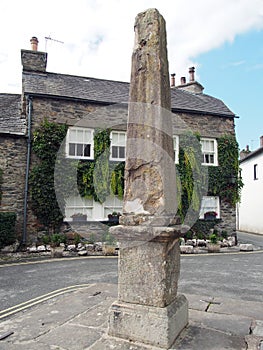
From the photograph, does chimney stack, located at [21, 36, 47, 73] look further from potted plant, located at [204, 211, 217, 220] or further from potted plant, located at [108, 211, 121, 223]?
potted plant, located at [204, 211, 217, 220]

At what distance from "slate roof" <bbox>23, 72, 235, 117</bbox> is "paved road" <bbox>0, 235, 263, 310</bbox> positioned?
279 inches

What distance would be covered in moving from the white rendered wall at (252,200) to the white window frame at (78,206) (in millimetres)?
13868

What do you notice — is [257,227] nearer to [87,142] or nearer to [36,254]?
[87,142]

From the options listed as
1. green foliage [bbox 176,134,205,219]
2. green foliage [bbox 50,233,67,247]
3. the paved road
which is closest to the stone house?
green foliage [bbox 176,134,205,219]

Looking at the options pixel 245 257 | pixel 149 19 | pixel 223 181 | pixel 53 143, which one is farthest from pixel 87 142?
pixel 149 19

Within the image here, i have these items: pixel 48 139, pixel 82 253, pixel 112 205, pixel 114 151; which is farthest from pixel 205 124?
pixel 82 253

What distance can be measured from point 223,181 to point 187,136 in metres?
2.90

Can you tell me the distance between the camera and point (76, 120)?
474 inches

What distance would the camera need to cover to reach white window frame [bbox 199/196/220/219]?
44.6 ft

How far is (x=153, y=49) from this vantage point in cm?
319

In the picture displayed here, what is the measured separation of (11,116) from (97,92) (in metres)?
4.07

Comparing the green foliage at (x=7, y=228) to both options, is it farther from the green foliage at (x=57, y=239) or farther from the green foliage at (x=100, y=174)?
the green foliage at (x=100, y=174)

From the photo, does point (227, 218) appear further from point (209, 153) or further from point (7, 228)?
point (7, 228)

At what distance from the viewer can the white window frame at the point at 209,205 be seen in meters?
13.6
